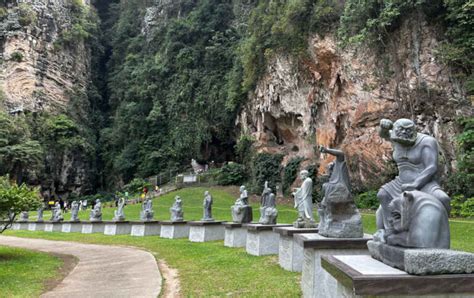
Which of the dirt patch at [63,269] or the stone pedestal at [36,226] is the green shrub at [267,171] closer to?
the stone pedestal at [36,226]

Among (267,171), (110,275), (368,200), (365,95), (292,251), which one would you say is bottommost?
(110,275)

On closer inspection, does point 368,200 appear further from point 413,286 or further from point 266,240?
point 413,286

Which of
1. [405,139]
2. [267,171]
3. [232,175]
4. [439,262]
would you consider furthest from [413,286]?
[232,175]

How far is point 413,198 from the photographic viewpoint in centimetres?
414

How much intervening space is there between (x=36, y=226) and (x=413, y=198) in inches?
1123

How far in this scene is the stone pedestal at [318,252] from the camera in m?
6.06

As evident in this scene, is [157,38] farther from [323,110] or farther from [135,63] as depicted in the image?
[323,110]

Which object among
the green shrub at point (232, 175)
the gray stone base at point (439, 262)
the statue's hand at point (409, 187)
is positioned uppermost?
the green shrub at point (232, 175)

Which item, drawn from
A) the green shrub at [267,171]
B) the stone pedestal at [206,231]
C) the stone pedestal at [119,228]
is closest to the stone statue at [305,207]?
the stone pedestal at [206,231]

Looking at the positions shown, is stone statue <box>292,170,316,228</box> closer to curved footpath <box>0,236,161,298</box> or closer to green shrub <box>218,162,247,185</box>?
curved footpath <box>0,236,161,298</box>

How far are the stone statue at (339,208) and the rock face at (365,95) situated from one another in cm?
1611

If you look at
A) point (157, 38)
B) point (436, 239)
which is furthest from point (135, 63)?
point (436, 239)

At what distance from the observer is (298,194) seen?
10.3 metres

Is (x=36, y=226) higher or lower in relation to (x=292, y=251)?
lower
